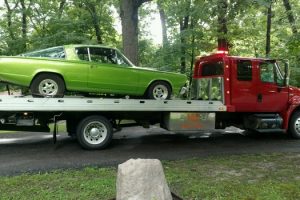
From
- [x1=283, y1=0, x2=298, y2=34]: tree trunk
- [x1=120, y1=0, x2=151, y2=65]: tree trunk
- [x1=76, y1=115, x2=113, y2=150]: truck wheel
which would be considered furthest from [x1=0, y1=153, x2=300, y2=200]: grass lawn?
[x1=283, y1=0, x2=298, y2=34]: tree trunk

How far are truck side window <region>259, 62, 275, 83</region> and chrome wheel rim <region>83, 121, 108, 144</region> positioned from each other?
178 inches

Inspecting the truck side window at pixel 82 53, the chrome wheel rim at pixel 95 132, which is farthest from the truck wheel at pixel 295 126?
Result: the truck side window at pixel 82 53

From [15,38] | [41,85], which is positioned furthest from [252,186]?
[15,38]

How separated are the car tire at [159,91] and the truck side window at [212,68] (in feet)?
5.01

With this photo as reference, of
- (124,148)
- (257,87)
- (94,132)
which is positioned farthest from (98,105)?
(257,87)

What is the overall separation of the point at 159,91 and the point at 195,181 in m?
3.82

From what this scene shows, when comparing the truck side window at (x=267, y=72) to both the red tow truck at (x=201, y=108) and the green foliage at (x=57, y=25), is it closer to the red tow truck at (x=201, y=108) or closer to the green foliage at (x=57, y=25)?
the red tow truck at (x=201, y=108)

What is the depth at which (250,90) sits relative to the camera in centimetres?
970

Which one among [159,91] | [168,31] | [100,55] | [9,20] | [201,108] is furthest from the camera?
[168,31]

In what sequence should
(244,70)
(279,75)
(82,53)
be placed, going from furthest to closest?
(279,75), (244,70), (82,53)

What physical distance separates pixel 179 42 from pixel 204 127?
32.7 feet

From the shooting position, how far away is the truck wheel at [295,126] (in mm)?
10305

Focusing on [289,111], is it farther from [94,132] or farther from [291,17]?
[291,17]

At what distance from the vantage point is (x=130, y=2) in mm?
12680
